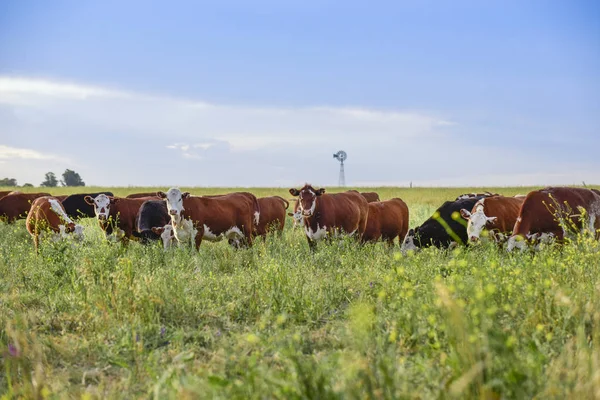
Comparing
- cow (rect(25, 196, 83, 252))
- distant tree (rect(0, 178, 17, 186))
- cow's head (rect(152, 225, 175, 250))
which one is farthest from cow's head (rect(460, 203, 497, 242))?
distant tree (rect(0, 178, 17, 186))

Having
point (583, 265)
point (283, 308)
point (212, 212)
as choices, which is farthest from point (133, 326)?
point (212, 212)

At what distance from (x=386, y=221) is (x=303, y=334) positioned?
11317mm

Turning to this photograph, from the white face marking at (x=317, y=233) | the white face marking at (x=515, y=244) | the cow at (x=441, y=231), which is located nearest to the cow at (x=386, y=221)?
the cow at (x=441, y=231)

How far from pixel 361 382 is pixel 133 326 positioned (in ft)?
10.7

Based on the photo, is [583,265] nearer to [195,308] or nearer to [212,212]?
[195,308]

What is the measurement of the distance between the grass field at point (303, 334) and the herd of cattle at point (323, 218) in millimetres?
3434

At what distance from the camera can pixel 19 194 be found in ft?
69.2

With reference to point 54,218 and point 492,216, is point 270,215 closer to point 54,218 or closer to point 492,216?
point 54,218

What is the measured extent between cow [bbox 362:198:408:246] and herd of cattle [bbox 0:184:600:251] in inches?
1.1

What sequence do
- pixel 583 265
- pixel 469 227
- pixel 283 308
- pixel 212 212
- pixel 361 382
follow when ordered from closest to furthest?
1. pixel 361 382
2. pixel 283 308
3. pixel 583 265
4. pixel 469 227
5. pixel 212 212

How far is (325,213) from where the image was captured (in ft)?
46.0

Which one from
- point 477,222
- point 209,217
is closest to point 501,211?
point 477,222

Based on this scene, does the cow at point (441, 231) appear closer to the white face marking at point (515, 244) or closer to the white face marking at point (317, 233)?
the white face marking at point (317, 233)

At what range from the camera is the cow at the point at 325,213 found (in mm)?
13664
